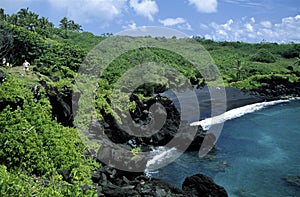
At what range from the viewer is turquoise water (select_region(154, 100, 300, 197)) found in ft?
67.1

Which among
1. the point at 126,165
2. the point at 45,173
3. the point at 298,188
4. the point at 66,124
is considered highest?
the point at 66,124

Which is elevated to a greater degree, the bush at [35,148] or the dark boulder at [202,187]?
the bush at [35,148]

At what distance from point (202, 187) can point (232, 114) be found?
76.1 ft

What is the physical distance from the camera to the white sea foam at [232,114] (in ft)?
109

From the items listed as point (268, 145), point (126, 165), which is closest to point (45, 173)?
point (126, 165)

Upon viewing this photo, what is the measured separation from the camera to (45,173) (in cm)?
1202

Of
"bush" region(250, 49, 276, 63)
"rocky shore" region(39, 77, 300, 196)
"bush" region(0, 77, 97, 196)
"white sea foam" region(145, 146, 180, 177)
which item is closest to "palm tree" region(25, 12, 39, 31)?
"rocky shore" region(39, 77, 300, 196)

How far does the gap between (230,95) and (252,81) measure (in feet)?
32.1


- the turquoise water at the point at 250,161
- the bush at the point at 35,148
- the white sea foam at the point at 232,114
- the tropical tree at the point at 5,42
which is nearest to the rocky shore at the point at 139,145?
the white sea foam at the point at 232,114

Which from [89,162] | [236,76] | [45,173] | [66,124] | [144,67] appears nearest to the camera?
[45,173]

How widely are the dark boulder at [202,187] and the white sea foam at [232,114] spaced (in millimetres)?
14129

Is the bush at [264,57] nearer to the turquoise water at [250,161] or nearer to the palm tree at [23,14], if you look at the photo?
the turquoise water at [250,161]

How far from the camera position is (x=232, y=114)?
39.3 metres

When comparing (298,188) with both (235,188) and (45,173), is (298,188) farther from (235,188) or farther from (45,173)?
(45,173)
